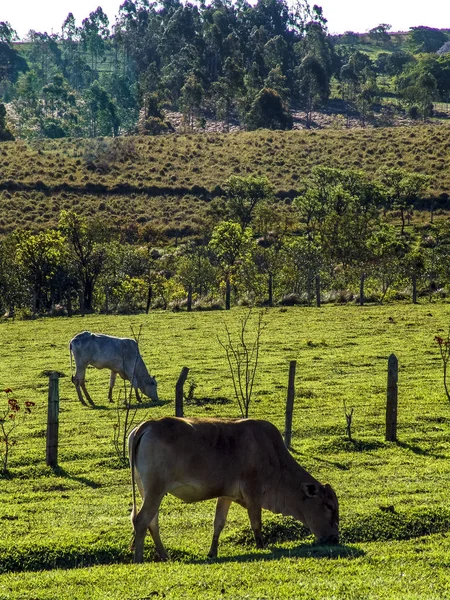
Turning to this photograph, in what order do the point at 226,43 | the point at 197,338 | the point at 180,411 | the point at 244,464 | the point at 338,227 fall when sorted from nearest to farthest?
the point at 244,464, the point at 180,411, the point at 197,338, the point at 338,227, the point at 226,43

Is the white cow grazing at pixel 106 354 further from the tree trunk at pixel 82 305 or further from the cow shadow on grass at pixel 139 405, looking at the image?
the tree trunk at pixel 82 305

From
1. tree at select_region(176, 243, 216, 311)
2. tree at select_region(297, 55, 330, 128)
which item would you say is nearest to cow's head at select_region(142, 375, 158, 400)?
tree at select_region(176, 243, 216, 311)

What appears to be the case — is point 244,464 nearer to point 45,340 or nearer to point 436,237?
point 45,340

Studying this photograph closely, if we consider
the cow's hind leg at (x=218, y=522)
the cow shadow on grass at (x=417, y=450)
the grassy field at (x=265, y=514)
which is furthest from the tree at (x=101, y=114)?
the cow's hind leg at (x=218, y=522)

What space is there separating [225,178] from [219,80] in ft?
165

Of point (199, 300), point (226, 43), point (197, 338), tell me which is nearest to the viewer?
point (197, 338)

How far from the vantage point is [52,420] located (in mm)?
15555

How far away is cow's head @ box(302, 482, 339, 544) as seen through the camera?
10.8 m

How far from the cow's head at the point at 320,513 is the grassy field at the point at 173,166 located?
243 feet

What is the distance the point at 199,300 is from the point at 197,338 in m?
14.8

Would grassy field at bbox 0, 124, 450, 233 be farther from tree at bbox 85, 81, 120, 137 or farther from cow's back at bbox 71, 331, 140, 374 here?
cow's back at bbox 71, 331, 140, 374

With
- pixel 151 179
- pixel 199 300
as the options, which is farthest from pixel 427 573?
pixel 151 179

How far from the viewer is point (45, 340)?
117 feet

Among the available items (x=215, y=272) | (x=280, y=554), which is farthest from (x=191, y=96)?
(x=280, y=554)
